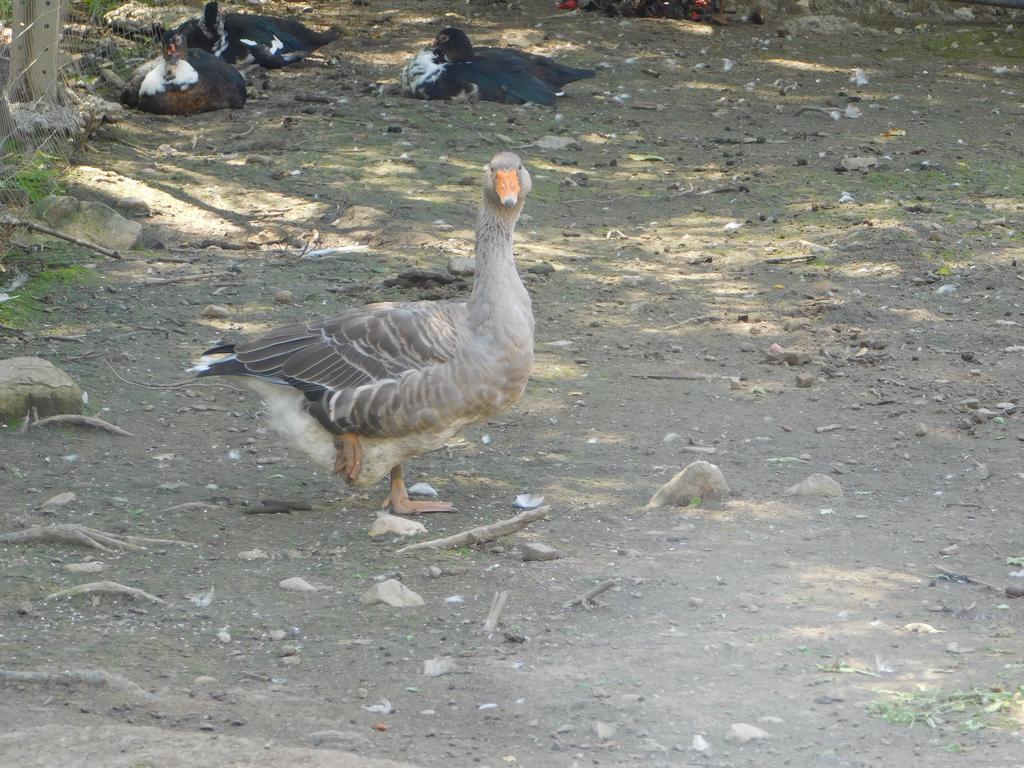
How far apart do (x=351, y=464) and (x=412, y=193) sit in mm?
4779

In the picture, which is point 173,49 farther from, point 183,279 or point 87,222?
point 183,279

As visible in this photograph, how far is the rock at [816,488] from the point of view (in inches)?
220

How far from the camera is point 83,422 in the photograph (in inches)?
244

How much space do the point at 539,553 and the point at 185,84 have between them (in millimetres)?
8192

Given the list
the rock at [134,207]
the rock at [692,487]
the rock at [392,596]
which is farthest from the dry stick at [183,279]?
the rock at [392,596]

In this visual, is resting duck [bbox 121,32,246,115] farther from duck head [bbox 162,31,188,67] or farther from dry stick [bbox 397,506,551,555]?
dry stick [bbox 397,506,551,555]

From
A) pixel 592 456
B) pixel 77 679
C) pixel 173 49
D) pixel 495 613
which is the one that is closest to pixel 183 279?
pixel 592 456

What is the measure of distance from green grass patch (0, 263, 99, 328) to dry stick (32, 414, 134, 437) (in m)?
1.52

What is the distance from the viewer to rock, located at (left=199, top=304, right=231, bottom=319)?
25.5 feet

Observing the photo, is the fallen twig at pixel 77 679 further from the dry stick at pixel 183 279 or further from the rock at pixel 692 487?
the dry stick at pixel 183 279

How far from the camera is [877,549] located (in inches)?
198

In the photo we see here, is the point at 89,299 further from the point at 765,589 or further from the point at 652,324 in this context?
the point at 765,589

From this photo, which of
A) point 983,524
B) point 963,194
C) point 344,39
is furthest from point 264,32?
point 983,524

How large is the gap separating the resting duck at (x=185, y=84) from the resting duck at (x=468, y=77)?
1.66 m
